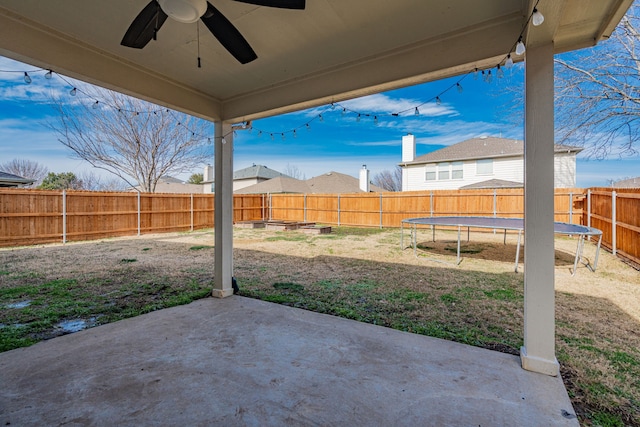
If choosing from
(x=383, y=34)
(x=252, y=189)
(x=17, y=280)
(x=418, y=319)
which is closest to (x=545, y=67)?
(x=383, y=34)

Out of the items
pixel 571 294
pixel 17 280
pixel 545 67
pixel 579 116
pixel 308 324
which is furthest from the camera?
pixel 579 116

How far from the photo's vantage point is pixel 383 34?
2.28 meters

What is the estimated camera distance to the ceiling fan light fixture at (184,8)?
1.63 meters

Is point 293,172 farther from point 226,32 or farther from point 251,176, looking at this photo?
point 226,32

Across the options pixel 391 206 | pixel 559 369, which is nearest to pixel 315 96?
pixel 559 369

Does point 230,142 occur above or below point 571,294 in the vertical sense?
above

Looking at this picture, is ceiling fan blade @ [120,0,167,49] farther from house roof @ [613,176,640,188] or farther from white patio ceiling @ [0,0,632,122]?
house roof @ [613,176,640,188]

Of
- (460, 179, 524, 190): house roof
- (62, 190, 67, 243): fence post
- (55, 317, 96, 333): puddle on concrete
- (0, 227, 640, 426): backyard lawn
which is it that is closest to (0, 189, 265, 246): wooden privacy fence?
(62, 190, 67, 243): fence post

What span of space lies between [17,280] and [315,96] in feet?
18.2

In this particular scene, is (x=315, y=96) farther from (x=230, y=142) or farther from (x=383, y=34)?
(x=230, y=142)

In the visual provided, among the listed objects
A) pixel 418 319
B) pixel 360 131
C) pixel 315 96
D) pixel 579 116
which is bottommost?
pixel 418 319

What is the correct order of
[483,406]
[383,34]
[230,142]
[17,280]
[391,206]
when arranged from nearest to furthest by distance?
[483,406], [383,34], [230,142], [17,280], [391,206]

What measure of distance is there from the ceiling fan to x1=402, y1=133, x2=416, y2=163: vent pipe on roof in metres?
15.2

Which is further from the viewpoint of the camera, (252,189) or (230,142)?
(252,189)
